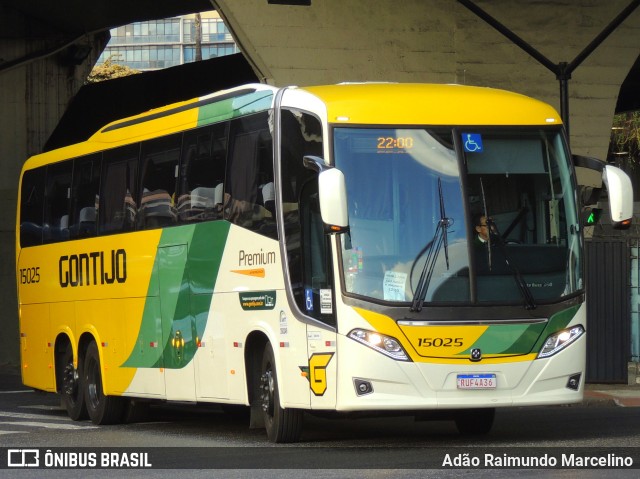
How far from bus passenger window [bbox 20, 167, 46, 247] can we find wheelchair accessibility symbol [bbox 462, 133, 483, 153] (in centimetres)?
881

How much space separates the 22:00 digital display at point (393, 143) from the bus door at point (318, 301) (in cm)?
69

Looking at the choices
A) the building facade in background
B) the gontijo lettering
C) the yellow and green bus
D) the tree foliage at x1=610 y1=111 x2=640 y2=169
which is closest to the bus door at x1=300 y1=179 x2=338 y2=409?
the yellow and green bus

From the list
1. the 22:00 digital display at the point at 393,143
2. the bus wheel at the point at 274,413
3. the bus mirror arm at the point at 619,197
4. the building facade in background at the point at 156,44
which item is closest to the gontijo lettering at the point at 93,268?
the bus wheel at the point at 274,413

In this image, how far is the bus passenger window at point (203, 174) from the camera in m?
15.5

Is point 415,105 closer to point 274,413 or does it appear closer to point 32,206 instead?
point 274,413

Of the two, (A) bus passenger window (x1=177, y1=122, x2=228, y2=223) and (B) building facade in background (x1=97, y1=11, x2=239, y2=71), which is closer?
(A) bus passenger window (x1=177, y1=122, x2=228, y2=223)

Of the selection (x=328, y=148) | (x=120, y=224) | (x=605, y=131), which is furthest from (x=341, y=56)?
(x=328, y=148)

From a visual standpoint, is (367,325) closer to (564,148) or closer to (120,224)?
(564,148)

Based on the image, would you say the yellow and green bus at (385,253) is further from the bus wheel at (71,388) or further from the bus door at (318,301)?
the bus wheel at (71,388)

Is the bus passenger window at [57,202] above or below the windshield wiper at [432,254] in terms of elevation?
above

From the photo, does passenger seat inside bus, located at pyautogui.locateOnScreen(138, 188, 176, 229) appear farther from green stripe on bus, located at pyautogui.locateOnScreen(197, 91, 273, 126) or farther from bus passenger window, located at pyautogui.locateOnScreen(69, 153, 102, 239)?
bus passenger window, located at pyautogui.locateOnScreen(69, 153, 102, 239)

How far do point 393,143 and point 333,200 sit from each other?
45.7 inches

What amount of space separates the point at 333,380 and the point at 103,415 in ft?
20.5

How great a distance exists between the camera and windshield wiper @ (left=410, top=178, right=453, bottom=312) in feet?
42.9
